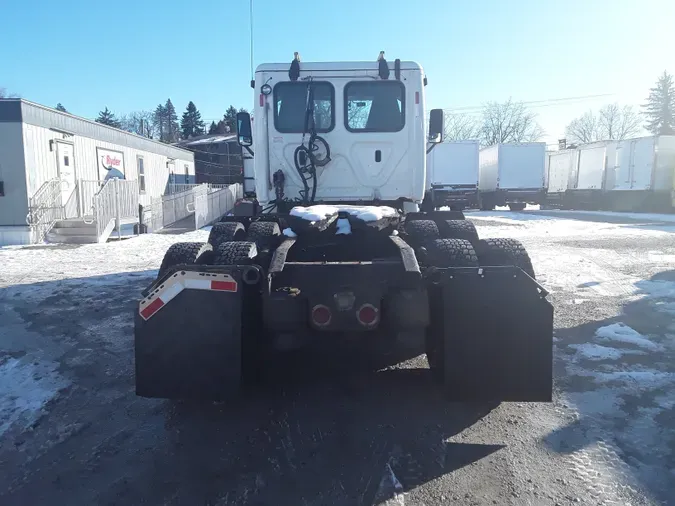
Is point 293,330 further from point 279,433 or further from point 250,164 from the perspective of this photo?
point 250,164

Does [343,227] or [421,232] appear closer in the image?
[343,227]

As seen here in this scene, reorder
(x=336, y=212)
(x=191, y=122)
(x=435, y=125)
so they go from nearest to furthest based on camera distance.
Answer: (x=336, y=212)
(x=435, y=125)
(x=191, y=122)

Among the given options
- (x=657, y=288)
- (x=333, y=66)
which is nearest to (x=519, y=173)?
Result: (x=657, y=288)

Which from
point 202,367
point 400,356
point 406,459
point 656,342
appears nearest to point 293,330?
point 202,367

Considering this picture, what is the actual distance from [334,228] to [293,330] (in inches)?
59.4

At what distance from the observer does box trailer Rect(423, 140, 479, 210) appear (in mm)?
29141

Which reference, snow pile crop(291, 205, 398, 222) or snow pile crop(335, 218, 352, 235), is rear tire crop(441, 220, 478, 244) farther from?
snow pile crop(335, 218, 352, 235)

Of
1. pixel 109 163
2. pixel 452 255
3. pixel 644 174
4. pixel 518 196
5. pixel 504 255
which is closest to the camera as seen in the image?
pixel 452 255

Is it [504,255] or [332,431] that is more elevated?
[504,255]

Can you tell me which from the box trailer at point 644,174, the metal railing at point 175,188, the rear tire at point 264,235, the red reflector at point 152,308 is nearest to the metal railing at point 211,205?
the metal railing at point 175,188

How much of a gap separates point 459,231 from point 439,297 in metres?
1.94

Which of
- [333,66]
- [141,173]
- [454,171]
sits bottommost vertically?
[141,173]

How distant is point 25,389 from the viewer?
4.73 metres

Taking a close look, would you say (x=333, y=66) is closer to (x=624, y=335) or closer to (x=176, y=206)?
(x=624, y=335)
